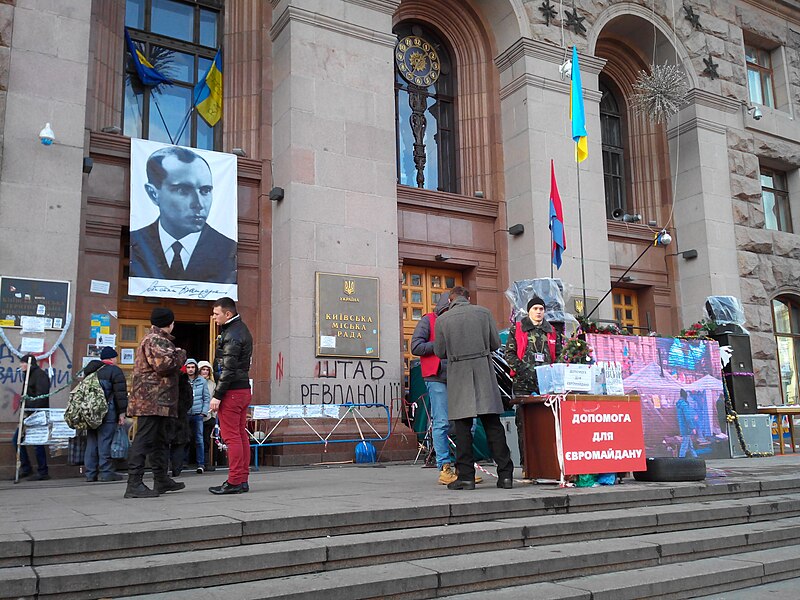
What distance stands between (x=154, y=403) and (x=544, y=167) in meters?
12.2

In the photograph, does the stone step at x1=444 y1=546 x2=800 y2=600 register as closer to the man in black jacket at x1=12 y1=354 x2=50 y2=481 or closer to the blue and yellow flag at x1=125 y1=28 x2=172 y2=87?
the man in black jacket at x1=12 y1=354 x2=50 y2=481

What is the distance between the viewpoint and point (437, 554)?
5.72 metres

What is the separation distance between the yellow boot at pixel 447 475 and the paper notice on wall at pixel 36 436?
6.06 metres

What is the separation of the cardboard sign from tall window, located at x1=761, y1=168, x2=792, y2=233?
53.3 ft

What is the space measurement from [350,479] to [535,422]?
2.61m

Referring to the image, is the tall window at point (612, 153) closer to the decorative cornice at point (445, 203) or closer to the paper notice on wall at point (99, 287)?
the decorative cornice at point (445, 203)

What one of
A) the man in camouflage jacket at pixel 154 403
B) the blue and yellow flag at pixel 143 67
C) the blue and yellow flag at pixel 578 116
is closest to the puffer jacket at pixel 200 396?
the man in camouflage jacket at pixel 154 403

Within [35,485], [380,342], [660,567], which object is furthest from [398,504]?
[380,342]

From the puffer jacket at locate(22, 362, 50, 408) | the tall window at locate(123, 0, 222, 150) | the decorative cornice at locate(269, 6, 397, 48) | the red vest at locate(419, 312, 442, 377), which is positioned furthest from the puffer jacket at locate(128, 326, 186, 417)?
the decorative cornice at locate(269, 6, 397, 48)

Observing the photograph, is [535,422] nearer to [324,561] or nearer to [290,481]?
[290,481]

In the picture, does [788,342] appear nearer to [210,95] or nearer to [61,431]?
[210,95]

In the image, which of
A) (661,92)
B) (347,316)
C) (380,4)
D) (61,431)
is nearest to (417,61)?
(380,4)

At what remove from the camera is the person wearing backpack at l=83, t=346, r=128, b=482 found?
10.8 m

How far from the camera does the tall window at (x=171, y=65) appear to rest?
49.4ft
